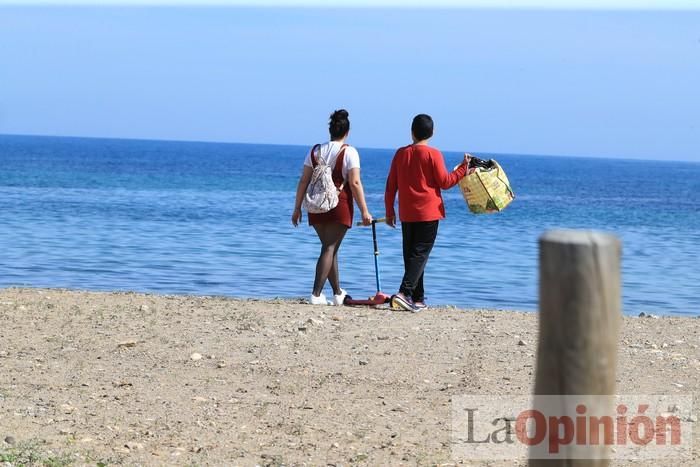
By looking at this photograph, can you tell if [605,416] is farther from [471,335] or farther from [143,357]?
[471,335]

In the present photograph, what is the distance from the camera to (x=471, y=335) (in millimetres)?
8766

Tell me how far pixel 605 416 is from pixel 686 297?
12.3m

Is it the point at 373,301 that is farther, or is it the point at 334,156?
the point at 373,301

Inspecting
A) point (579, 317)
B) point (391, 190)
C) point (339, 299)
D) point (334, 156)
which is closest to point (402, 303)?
point (339, 299)

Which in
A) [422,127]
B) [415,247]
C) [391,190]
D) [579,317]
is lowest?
[415,247]

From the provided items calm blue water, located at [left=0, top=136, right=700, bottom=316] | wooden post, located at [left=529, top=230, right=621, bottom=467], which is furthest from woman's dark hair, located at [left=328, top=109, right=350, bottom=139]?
wooden post, located at [left=529, top=230, right=621, bottom=467]

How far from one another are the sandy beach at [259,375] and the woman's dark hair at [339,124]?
165 centimetres

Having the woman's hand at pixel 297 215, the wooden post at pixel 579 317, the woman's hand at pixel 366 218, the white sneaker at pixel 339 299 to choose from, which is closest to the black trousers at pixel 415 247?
the woman's hand at pixel 366 218

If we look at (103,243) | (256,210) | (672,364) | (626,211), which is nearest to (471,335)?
(672,364)

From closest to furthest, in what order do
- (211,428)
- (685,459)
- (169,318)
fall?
(685,459) < (211,428) < (169,318)

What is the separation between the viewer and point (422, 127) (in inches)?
384

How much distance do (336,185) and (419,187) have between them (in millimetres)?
781

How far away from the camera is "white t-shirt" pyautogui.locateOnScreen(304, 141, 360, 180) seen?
32.2 ft

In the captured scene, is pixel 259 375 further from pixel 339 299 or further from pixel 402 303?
pixel 339 299
